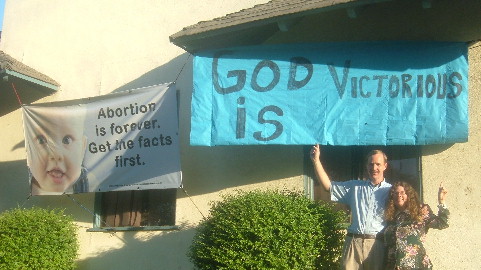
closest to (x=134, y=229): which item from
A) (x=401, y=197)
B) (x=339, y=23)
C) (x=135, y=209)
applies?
(x=135, y=209)

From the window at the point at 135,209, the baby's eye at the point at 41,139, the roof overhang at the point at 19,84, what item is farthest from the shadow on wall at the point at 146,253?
the roof overhang at the point at 19,84

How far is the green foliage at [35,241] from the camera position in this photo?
8188 mm

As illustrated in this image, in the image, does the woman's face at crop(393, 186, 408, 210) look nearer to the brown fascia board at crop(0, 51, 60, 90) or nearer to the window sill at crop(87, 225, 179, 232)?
the window sill at crop(87, 225, 179, 232)

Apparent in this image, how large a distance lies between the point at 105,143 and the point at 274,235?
3388mm

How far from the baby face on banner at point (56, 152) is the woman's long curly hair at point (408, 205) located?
4.94 meters

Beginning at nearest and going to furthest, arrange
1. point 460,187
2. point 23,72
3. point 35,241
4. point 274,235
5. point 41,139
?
point 274,235 < point 460,187 < point 35,241 < point 41,139 < point 23,72

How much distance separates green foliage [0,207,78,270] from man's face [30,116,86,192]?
553 mm

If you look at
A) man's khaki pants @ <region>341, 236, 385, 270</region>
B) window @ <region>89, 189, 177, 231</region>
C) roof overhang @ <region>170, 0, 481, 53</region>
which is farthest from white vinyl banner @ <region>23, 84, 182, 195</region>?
man's khaki pants @ <region>341, 236, 385, 270</region>

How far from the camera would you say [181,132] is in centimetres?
918

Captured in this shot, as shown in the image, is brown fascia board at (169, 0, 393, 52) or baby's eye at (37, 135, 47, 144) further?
baby's eye at (37, 135, 47, 144)

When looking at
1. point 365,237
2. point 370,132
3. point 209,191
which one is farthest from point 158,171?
point 365,237

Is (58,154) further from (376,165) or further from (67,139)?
(376,165)

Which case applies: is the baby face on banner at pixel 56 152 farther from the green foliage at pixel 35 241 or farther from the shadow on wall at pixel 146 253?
the shadow on wall at pixel 146 253

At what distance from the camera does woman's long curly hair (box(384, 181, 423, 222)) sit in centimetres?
563
